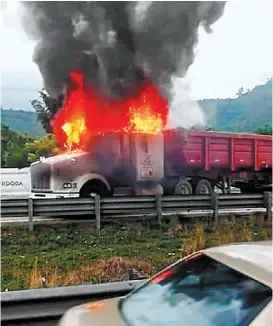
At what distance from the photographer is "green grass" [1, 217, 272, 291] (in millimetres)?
2449

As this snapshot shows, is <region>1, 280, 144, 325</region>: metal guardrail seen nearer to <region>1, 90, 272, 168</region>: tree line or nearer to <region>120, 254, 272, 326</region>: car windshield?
<region>120, 254, 272, 326</region>: car windshield

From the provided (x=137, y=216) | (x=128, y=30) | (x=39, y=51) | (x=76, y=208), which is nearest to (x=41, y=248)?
(x=76, y=208)

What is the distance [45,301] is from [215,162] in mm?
1301

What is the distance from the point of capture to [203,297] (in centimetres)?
135

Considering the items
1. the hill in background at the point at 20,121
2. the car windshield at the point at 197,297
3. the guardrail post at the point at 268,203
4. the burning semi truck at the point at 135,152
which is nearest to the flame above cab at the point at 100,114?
the burning semi truck at the point at 135,152

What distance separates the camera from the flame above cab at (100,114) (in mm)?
2475

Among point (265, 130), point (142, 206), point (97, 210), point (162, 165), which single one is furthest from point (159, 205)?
point (265, 130)

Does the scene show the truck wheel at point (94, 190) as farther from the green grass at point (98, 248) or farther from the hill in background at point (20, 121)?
the hill in background at point (20, 121)

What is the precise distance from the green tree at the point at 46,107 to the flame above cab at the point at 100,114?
0.09ft

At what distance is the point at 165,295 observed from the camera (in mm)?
1457

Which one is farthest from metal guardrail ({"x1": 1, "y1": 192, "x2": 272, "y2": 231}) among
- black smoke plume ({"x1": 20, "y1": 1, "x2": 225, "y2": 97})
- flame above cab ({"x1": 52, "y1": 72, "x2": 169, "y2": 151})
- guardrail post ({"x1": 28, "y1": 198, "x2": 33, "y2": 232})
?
black smoke plume ({"x1": 20, "y1": 1, "x2": 225, "y2": 97})

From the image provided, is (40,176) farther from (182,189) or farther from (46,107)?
(182,189)

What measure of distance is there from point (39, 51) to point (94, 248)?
98 cm

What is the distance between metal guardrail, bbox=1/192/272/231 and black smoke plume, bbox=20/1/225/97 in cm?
53
